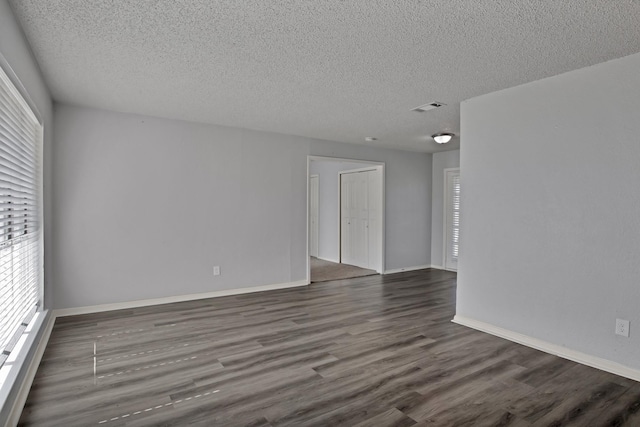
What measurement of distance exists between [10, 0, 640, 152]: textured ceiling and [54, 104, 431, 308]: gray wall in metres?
0.55

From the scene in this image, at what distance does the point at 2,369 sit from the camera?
2094 millimetres

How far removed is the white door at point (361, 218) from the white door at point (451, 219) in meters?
1.45

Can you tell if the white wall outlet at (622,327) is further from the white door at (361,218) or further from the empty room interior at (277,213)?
the white door at (361,218)

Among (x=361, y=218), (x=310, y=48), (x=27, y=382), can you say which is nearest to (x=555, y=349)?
(x=310, y=48)

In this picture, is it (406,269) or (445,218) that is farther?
(445,218)

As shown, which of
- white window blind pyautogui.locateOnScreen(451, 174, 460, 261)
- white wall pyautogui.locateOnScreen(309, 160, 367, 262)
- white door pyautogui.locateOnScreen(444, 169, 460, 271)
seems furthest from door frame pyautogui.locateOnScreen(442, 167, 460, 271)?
white wall pyautogui.locateOnScreen(309, 160, 367, 262)

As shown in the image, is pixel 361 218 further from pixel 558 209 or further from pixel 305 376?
pixel 305 376

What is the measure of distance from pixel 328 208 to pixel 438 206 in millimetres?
2441

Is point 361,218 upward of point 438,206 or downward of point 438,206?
downward

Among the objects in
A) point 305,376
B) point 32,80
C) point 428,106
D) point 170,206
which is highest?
point 428,106

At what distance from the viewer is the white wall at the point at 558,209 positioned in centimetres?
272

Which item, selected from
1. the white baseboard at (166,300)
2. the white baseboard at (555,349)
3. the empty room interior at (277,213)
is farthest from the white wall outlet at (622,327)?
the white baseboard at (166,300)

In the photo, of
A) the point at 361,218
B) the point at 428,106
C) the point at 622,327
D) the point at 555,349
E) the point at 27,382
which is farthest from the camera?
the point at 361,218

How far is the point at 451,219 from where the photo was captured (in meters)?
7.16
